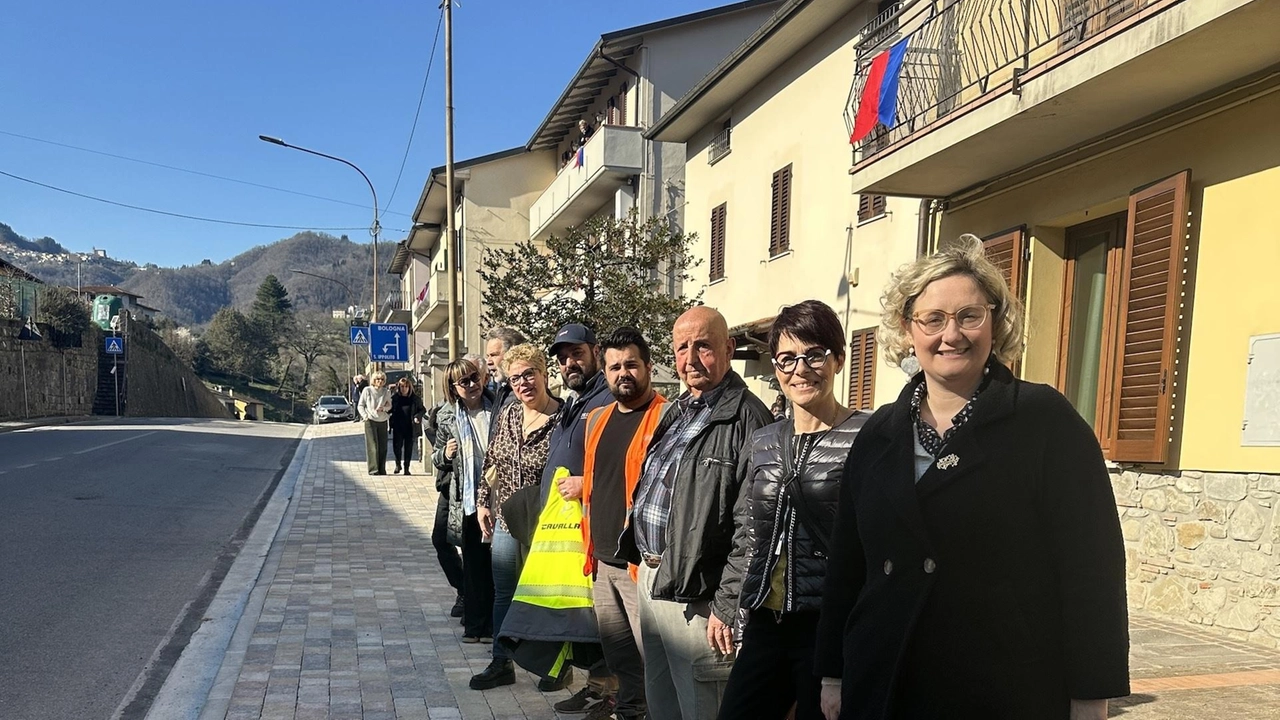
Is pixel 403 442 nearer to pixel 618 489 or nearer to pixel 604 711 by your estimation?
pixel 604 711

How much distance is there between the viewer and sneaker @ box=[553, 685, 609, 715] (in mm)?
→ 4566

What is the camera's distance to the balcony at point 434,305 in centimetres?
3120

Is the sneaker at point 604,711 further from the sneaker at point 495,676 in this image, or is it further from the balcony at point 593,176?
the balcony at point 593,176

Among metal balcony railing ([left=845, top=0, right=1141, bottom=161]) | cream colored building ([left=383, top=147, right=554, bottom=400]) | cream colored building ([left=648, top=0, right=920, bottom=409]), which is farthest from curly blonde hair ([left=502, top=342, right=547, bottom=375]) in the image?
cream colored building ([left=383, top=147, right=554, bottom=400])

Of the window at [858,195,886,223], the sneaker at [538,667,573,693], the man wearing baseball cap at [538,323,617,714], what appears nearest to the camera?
the man wearing baseball cap at [538,323,617,714]

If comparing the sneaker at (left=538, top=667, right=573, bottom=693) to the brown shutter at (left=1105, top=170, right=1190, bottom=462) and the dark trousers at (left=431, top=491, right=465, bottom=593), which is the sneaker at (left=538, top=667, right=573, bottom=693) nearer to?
the dark trousers at (left=431, top=491, right=465, bottom=593)

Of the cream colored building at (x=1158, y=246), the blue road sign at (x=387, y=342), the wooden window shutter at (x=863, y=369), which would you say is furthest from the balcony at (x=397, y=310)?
the cream colored building at (x=1158, y=246)

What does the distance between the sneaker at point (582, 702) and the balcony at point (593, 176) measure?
15187 millimetres

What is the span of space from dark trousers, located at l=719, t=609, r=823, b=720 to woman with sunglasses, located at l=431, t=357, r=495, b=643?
3.17 meters

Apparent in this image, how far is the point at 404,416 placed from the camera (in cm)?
1689

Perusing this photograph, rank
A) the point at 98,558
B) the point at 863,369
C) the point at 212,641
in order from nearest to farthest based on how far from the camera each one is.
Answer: the point at 212,641, the point at 98,558, the point at 863,369

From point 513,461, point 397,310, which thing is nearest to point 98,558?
point 513,461

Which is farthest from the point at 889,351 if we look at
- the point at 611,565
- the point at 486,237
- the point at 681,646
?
the point at 486,237

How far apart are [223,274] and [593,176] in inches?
7250
